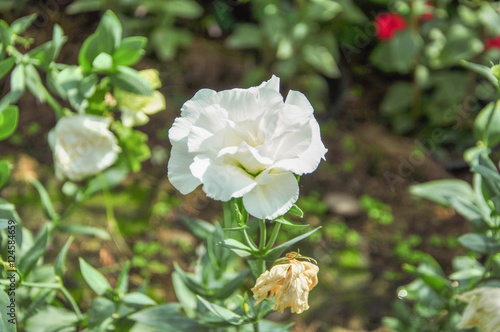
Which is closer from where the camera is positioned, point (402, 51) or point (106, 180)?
point (106, 180)

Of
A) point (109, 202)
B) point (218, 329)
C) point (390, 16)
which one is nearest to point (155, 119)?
point (109, 202)

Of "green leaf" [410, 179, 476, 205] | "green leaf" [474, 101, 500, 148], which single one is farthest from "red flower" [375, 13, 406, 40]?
"green leaf" [474, 101, 500, 148]

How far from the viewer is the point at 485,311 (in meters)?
0.62

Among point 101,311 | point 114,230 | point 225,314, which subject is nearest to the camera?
point 225,314

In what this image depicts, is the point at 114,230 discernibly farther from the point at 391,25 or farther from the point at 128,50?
the point at 391,25

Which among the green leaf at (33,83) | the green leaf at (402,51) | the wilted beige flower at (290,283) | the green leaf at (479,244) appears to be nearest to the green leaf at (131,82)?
the green leaf at (33,83)

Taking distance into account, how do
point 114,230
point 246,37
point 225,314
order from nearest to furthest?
1. point 225,314
2. point 114,230
3. point 246,37

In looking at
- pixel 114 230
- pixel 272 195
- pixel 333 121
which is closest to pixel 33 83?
pixel 272 195

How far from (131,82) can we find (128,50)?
0.05 metres

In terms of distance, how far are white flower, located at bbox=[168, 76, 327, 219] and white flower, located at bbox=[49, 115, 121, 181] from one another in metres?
0.28

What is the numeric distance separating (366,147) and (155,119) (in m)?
0.70

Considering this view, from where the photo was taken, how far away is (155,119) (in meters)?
1.56

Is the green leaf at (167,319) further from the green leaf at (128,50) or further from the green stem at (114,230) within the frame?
the green stem at (114,230)

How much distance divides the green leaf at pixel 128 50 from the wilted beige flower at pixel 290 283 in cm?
39
